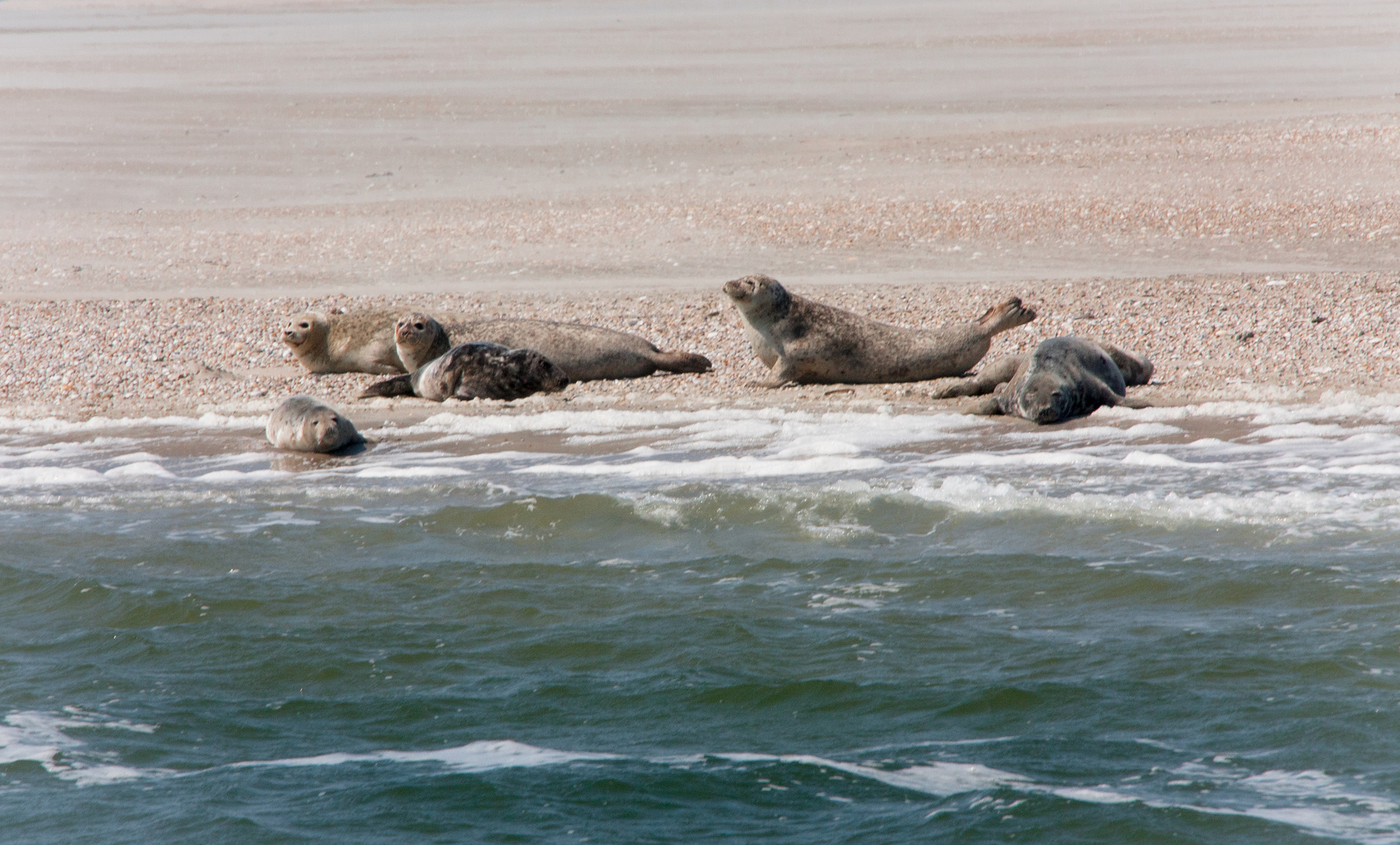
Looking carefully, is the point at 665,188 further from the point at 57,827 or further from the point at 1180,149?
the point at 57,827

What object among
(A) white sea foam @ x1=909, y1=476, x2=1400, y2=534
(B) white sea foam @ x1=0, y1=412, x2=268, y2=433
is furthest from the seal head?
(A) white sea foam @ x1=909, y1=476, x2=1400, y2=534

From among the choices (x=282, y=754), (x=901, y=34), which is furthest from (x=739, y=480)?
(x=901, y=34)

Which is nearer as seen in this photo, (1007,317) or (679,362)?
(1007,317)

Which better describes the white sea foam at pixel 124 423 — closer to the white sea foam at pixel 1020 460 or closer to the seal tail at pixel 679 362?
the seal tail at pixel 679 362

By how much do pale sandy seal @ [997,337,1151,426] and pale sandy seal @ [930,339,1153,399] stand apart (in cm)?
12

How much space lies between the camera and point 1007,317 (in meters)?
7.80

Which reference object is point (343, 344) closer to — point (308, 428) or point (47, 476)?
point (308, 428)

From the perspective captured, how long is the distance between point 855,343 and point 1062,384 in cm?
148

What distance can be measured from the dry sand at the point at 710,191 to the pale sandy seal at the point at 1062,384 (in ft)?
1.52

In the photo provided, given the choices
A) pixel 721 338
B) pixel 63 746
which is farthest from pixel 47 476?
pixel 721 338

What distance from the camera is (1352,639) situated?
13.1ft

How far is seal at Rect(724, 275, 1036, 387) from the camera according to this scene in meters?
7.82

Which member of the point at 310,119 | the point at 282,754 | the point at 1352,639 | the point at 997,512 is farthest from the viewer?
the point at 310,119

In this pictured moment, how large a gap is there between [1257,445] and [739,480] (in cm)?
229
